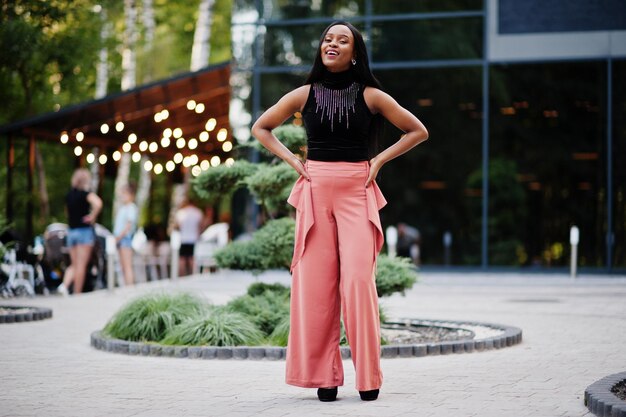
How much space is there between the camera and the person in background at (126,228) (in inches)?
819

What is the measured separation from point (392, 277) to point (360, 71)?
13.3ft

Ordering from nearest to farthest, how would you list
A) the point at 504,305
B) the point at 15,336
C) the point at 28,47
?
the point at 15,336
the point at 504,305
the point at 28,47

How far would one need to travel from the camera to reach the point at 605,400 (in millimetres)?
6750

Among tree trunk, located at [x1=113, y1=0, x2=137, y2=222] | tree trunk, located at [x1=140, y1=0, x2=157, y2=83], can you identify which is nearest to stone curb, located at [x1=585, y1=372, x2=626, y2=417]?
tree trunk, located at [x1=113, y1=0, x2=137, y2=222]

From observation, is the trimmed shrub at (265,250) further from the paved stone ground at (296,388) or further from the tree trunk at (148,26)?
the tree trunk at (148,26)

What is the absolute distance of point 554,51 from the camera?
2406 cm

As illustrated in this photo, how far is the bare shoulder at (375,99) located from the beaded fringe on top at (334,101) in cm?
7

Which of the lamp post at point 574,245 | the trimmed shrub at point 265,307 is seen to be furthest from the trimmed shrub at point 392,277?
the lamp post at point 574,245

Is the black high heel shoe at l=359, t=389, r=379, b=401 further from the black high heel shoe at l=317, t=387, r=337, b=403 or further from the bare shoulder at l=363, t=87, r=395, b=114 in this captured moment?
the bare shoulder at l=363, t=87, r=395, b=114

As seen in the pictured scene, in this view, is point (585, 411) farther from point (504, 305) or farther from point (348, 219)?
point (504, 305)

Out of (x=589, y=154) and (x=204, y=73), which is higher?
(x=204, y=73)

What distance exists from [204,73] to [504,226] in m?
6.64

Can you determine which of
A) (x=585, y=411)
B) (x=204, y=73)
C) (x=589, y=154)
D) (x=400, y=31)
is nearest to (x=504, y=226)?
(x=589, y=154)

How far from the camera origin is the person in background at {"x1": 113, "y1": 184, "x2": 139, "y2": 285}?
2081 centimetres
